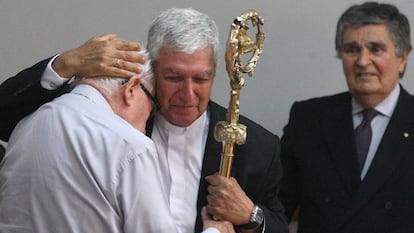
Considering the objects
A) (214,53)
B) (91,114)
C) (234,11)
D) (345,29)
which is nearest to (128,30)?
(234,11)

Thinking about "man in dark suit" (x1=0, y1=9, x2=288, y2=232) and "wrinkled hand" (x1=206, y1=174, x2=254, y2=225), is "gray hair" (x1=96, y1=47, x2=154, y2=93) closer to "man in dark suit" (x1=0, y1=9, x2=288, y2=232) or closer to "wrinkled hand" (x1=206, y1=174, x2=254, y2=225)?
"man in dark suit" (x1=0, y1=9, x2=288, y2=232)

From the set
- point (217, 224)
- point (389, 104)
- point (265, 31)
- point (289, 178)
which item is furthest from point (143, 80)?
point (265, 31)

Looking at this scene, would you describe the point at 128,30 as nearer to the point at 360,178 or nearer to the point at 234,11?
the point at 234,11

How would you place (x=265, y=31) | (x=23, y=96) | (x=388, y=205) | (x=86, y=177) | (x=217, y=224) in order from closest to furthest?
1. (x=86, y=177)
2. (x=217, y=224)
3. (x=23, y=96)
4. (x=388, y=205)
5. (x=265, y=31)

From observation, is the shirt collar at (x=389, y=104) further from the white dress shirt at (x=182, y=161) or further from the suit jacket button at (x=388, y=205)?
the white dress shirt at (x=182, y=161)

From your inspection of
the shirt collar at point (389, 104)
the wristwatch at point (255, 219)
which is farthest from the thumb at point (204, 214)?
the shirt collar at point (389, 104)

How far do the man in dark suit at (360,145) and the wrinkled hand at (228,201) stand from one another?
0.67 metres

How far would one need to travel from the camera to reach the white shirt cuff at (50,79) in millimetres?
2379

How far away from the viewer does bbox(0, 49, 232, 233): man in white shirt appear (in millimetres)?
1896

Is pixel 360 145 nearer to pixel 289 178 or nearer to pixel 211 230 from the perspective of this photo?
pixel 289 178

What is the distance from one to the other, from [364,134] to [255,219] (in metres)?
0.82

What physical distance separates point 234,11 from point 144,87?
1233 millimetres

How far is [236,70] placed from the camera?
233cm

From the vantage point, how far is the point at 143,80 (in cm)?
220
